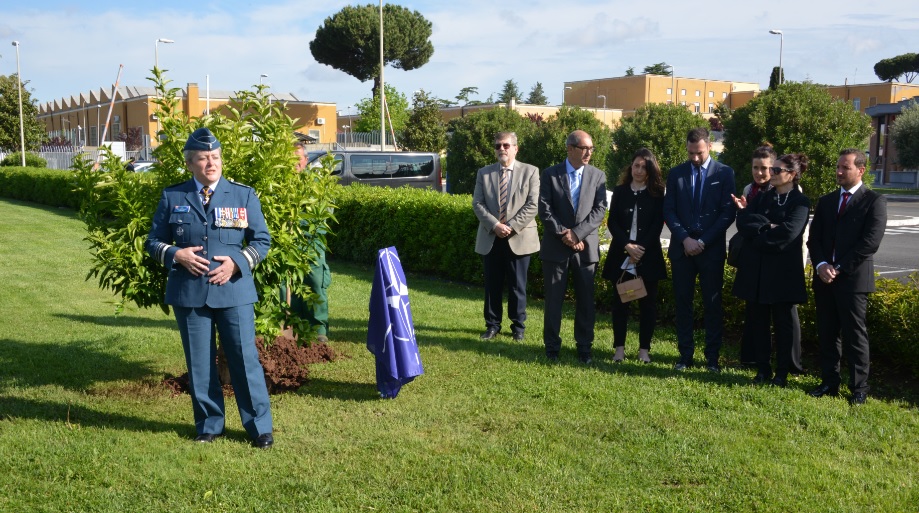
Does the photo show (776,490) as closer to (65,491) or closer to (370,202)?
(65,491)

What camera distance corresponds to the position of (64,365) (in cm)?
690

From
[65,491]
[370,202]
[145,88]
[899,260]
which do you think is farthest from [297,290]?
[145,88]

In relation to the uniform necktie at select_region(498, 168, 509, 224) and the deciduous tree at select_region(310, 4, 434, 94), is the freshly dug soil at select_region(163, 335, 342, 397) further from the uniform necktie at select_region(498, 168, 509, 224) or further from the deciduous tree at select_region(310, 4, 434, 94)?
the deciduous tree at select_region(310, 4, 434, 94)

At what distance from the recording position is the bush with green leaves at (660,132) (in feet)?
72.2

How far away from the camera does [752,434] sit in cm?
518

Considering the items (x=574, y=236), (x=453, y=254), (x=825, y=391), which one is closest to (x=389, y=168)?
(x=453, y=254)

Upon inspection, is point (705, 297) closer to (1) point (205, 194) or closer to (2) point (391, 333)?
(2) point (391, 333)

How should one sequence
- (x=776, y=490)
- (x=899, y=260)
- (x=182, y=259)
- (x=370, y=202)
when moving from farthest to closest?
1. (x=899, y=260)
2. (x=370, y=202)
3. (x=182, y=259)
4. (x=776, y=490)

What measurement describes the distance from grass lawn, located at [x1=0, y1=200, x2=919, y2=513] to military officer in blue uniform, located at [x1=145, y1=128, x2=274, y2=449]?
281 millimetres

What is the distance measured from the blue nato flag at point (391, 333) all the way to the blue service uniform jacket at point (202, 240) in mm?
1196

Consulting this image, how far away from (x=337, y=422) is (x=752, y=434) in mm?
2715

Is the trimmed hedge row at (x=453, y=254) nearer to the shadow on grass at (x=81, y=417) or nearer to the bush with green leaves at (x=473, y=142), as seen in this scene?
the shadow on grass at (x=81, y=417)

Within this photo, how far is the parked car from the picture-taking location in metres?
19.2

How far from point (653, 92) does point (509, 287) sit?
2843 inches
